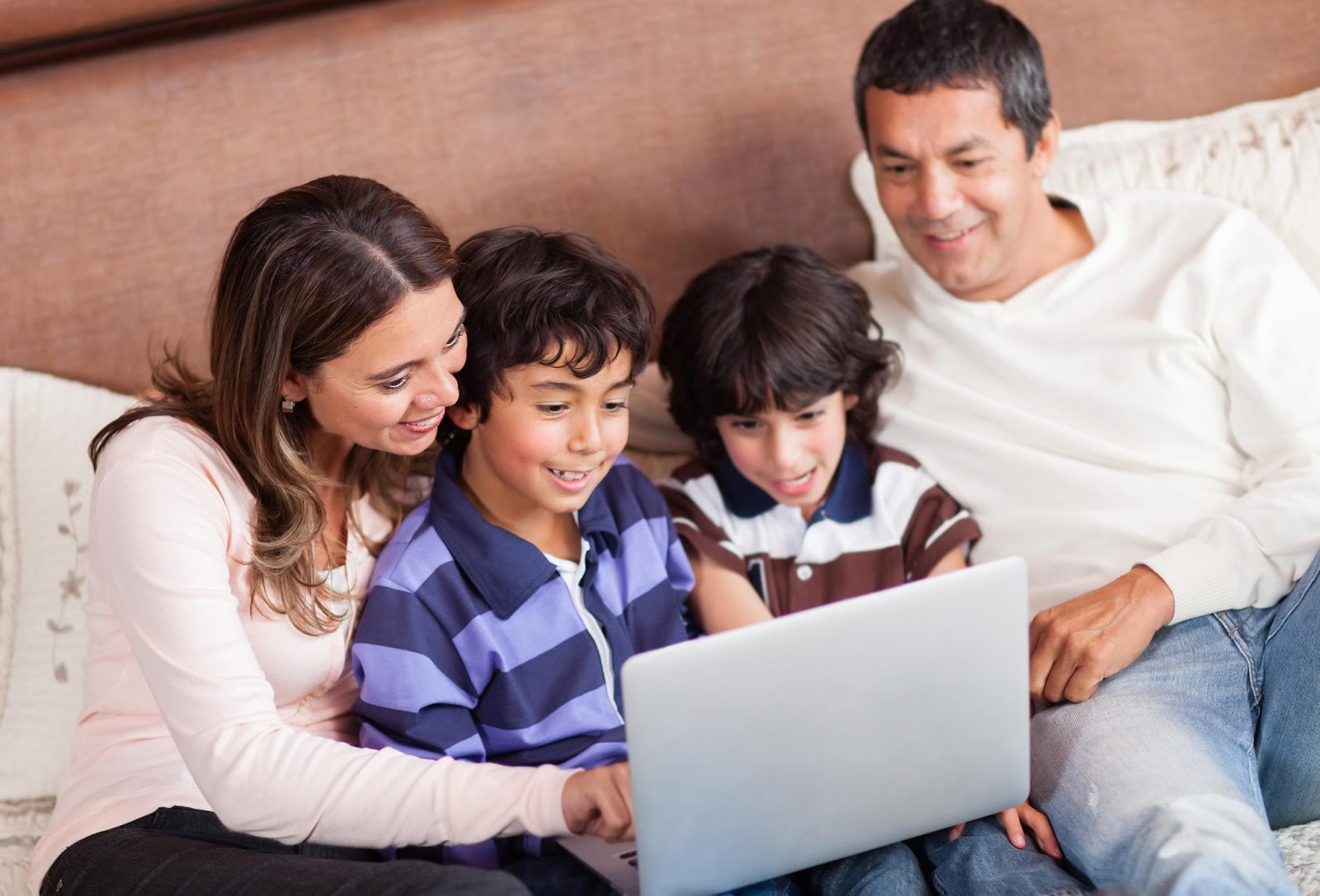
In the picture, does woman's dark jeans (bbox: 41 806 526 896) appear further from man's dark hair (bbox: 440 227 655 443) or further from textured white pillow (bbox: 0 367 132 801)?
man's dark hair (bbox: 440 227 655 443)

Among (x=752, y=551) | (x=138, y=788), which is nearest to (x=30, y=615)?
(x=138, y=788)

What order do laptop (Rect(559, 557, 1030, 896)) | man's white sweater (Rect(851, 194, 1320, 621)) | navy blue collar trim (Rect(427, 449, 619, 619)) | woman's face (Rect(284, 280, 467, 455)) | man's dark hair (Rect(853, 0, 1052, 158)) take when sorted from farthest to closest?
man's dark hair (Rect(853, 0, 1052, 158)) < man's white sweater (Rect(851, 194, 1320, 621)) < navy blue collar trim (Rect(427, 449, 619, 619)) < woman's face (Rect(284, 280, 467, 455)) < laptop (Rect(559, 557, 1030, 896))

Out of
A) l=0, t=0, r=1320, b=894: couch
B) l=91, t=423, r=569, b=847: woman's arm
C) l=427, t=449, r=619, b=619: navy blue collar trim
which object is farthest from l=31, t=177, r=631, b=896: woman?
l=0, t=0, r=1320, b=894: couch

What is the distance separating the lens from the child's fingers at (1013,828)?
1251 mm

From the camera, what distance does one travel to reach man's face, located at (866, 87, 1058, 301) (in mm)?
1571

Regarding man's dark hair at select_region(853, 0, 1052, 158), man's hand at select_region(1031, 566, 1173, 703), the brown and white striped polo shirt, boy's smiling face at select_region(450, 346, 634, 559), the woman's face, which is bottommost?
man's hand at select_region(1031, 566, 1173, 703)

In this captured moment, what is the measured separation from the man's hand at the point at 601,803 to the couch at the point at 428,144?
2.41ft

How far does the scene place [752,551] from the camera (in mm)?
1599

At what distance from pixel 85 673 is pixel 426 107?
0.92 metres

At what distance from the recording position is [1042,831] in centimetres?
128

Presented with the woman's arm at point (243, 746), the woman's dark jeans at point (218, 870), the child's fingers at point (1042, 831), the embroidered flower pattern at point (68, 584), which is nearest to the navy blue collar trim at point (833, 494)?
the child's fingers at point (1042, 831)

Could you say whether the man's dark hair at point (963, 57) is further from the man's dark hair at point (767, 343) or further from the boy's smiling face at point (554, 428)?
the boy's smiling face at point (554, 428)

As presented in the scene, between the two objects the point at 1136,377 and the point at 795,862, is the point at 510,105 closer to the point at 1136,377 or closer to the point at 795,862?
the point at 1136,377

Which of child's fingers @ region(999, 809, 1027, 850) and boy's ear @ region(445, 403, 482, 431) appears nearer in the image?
child's fingers @ region(999, 809, 1027, 850)
